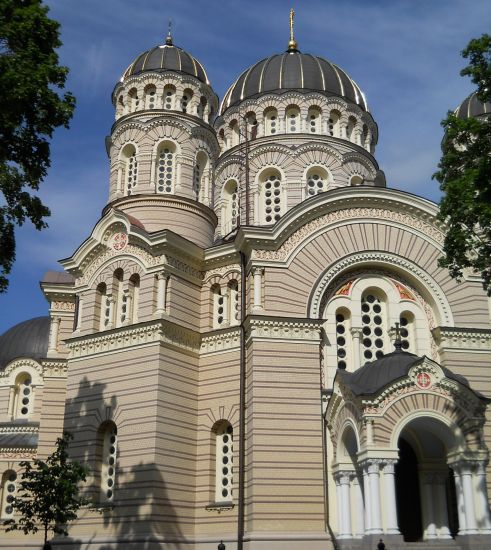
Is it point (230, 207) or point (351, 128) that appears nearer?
point (230, 207)

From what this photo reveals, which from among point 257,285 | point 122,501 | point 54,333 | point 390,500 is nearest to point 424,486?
point 390,500

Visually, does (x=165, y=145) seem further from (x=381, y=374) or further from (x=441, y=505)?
(x=441, y=505)

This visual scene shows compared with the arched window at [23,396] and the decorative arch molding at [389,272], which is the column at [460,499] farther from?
the arched window at [23,396]

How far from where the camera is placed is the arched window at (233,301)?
23.1 m

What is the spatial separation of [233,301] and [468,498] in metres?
8.98

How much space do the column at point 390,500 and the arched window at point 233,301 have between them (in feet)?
21.9

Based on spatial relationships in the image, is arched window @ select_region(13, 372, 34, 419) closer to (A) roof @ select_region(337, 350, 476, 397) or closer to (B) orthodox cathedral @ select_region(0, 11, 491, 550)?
(B) orthodox cathedral @ select_region(0, 11, 491, 550)

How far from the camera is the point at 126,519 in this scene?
20.2 metres

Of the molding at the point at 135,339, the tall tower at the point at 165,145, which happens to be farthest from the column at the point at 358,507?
the tall tower at the point at 165,145

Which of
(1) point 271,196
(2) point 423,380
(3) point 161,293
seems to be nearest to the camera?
(2) point 423,380

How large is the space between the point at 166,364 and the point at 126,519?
173 inches

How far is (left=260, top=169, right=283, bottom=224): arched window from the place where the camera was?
28.0 m

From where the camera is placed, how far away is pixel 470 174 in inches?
633

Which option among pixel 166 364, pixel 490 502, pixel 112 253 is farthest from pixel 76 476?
pixel 490 502
